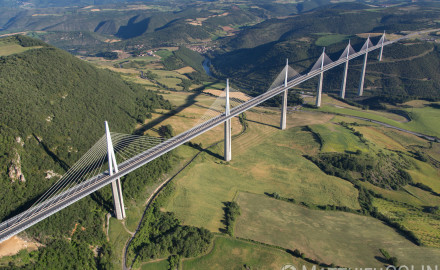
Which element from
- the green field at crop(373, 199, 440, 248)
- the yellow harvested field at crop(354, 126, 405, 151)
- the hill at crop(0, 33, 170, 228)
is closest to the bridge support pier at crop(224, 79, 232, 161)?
the hill at crop(0, 33, 170, 228)

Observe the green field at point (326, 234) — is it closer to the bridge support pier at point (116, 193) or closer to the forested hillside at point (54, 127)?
the bridge support pier at point (116, 193)

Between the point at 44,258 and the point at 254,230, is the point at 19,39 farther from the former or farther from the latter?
the point at 254,230

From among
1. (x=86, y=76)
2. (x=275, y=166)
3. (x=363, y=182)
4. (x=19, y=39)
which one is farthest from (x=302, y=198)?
(x=19, y=39)

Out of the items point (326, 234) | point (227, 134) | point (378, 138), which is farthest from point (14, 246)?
point (378, 138)

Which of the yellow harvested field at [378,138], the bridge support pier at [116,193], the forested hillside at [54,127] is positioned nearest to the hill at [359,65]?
the yellow harvested field at [378,138]

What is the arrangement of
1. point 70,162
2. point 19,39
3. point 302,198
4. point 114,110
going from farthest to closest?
point 19,39 < point 114,110 < point 302,198 < point 70,162
